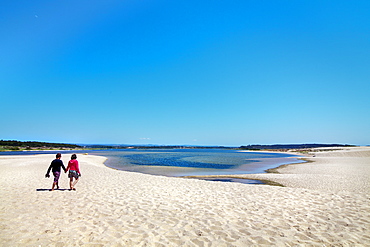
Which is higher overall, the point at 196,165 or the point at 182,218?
the point at 182,218

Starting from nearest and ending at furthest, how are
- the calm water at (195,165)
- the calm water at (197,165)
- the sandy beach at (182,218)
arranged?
the sandy beach at (182,218)
the calm water at (197,165)
the calm water at (195,165)

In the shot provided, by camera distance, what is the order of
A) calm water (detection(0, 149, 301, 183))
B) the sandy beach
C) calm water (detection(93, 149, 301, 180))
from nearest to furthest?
the sandy beach
calm water (detection(0, 149, 301, 183))
calm water (detection(93, 149, 301, 180))

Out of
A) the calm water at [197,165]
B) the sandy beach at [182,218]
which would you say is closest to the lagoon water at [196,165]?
the calm water at [197,165]

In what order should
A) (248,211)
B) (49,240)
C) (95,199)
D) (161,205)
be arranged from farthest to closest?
(95,199) < (161,205) < (248,211) < (49,240)

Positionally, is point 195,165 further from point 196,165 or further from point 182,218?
point 182,218

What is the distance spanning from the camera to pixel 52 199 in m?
8.34

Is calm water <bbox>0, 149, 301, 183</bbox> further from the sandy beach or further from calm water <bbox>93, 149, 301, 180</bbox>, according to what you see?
the sandy beach

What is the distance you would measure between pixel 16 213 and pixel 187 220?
5.63 metres

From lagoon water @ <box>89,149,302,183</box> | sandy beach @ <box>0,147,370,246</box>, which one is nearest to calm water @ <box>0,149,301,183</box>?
lagoon water @ <box>89,149,302,183</box>

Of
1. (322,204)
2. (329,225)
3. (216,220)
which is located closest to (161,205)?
(216,220)

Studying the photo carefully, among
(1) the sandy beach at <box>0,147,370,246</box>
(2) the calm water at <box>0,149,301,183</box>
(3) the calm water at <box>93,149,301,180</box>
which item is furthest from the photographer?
(3) the calm water at <box>93,149,301,180</box>

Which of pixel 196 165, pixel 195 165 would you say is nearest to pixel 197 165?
pixel 196 165

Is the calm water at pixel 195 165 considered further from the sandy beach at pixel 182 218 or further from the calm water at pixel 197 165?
the sandy beach at pixel 182 218

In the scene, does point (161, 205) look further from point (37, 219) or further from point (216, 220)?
point (37, 219)
